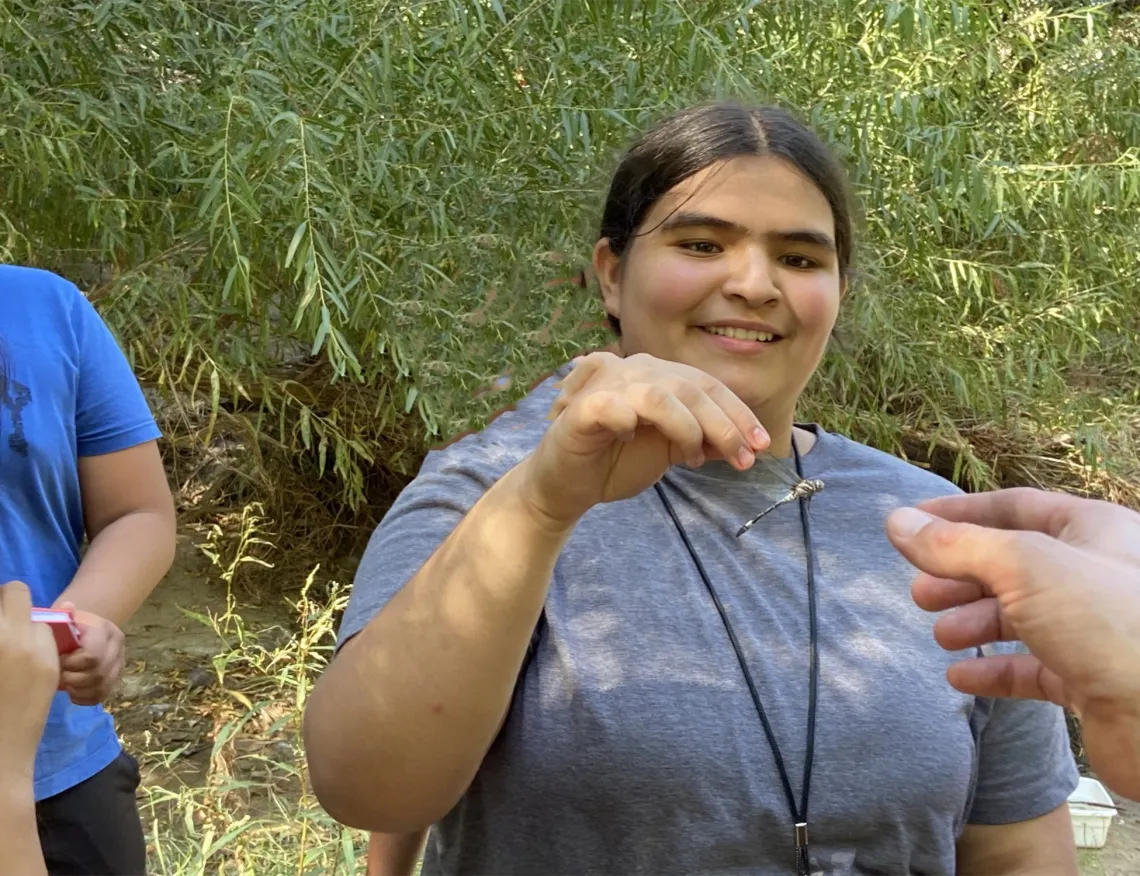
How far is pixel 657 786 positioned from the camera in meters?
0.93

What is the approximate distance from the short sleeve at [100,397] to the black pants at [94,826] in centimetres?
40

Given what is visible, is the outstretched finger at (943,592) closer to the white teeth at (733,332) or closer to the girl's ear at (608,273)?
the white teeth at (733,332)

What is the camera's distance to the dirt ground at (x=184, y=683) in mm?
3150

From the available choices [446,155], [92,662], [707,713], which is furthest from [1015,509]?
[446,155]

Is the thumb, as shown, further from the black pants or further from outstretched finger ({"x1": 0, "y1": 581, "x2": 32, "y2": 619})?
the black pants

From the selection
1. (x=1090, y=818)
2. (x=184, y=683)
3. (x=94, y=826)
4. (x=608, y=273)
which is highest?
(x=608, y=273)

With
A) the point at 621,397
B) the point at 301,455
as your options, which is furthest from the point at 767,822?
the point at 301,455

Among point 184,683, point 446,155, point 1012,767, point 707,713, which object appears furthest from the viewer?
point 184,683

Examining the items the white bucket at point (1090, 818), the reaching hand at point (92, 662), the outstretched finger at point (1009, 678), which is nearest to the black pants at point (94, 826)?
the reaching hand at point (92, 662)

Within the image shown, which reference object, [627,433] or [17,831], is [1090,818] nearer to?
[627,433]

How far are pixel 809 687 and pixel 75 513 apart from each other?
0.91 metres

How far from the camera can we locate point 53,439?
1246 millimetres

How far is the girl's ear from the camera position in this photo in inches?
49.7

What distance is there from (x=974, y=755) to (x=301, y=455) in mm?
3066
